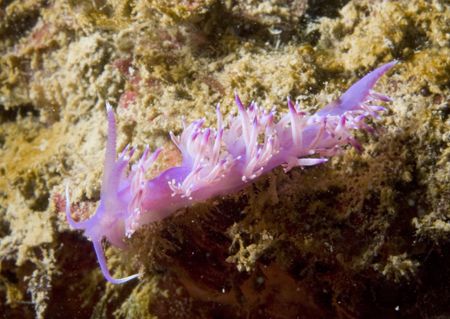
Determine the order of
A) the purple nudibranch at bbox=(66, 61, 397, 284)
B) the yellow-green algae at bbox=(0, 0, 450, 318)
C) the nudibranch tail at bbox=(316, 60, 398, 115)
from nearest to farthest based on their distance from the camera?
the purple nudibranch at bbox=(66, 61, 397, 284)
the nudibranch tail at bbox=(316, 60, 398, 115)
the yellow-green algae at bbox=(0, 0, 450, 318)

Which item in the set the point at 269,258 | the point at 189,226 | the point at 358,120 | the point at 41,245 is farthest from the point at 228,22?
the point at 41,245

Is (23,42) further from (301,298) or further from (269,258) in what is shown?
A: (301,298)

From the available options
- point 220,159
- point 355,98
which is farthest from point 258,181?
point 355,98

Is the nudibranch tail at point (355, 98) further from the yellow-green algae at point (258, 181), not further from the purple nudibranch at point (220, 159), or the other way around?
the yellow-green algae at point (258, 181)

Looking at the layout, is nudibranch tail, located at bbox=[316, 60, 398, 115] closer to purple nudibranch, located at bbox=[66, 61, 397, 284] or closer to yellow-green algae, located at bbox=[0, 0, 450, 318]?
purple nudibranch, located at bbox=[66, 61, 397, 284]

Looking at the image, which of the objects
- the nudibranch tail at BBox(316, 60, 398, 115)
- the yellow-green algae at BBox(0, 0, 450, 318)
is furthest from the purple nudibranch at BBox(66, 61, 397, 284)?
the yellow-green algae at BBox(0, 0, 450, 318)

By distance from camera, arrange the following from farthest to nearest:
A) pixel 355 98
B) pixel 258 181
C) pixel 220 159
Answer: pixel 258 181 → pixel 355 98 → pixel 220 159

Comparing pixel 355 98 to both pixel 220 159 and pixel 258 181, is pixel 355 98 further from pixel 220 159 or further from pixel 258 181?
pixel 220 159
